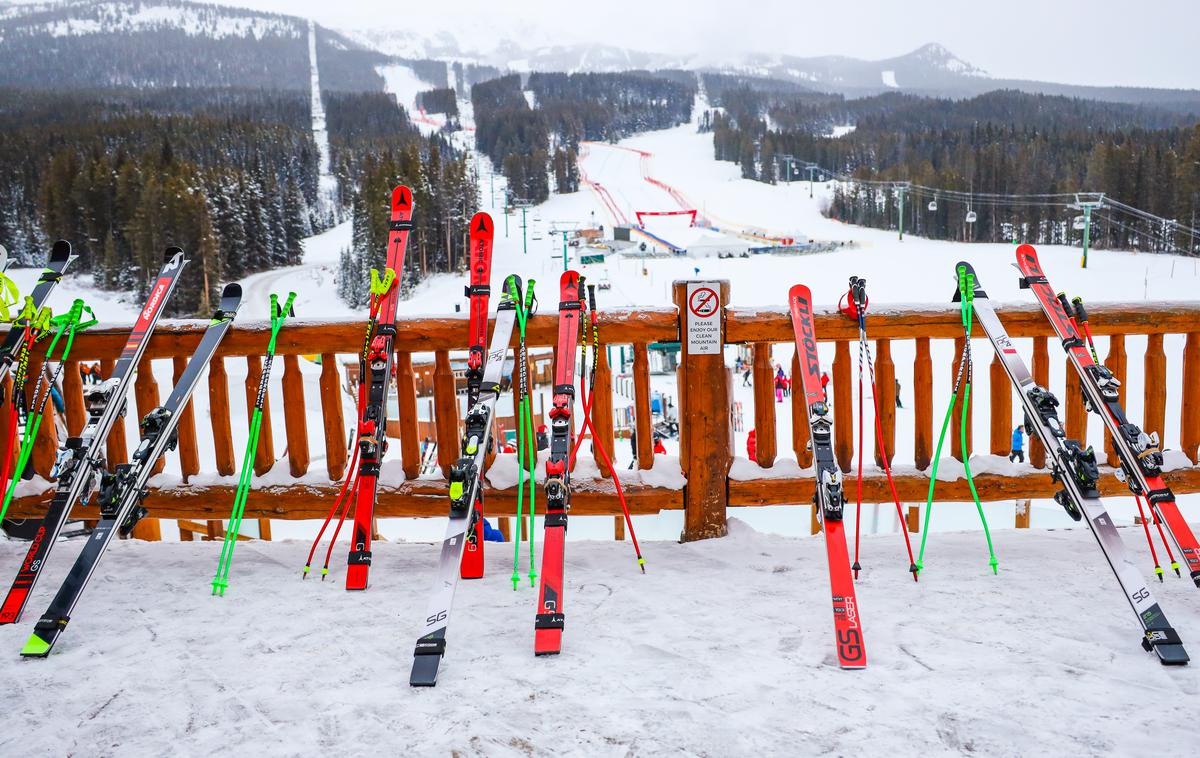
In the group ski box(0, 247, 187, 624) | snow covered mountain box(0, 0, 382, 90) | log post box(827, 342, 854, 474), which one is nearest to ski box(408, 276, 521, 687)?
ski box(0, 247, 187, 624)

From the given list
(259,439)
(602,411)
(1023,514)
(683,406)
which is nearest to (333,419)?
(259,439)

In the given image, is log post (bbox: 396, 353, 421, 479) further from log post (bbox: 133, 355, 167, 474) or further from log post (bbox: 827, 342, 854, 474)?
log post (bbox: 827, 342, 854, 474)

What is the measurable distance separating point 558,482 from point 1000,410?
207 cm

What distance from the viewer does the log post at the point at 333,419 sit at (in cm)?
357

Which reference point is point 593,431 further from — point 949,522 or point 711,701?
point 949,522

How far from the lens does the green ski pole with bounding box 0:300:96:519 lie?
11.2ft

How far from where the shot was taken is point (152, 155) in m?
54.4

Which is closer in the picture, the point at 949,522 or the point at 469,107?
the point at 949,522

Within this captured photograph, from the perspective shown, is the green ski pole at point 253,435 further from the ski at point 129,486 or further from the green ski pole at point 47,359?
the green ski pole at point 47,359

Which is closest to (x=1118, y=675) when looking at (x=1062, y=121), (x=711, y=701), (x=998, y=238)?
(x=711, y=701)

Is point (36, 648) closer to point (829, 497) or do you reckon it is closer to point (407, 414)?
point (407, 414)

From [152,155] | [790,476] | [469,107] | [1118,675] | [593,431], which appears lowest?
[1118,675]

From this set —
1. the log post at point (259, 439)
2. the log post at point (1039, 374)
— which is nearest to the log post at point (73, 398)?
the log post at point (259, 439)

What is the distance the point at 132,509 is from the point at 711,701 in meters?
2.34
